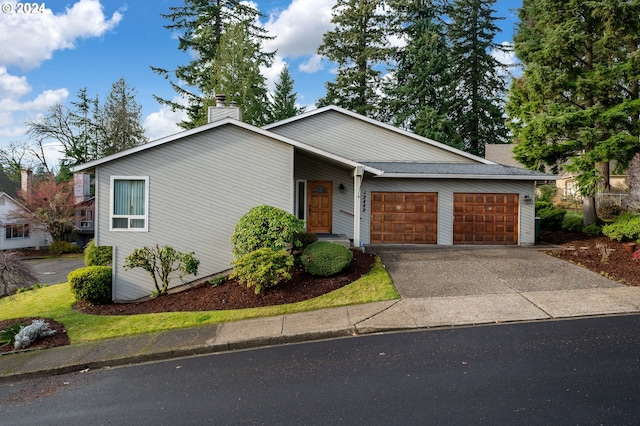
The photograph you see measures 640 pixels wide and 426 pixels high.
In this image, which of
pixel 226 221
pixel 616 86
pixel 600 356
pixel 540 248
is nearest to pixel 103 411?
pixel 600 356

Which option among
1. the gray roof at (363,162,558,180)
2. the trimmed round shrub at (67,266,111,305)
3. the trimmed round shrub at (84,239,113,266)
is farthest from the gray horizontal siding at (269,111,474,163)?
the trimmed round shrub at (67,266,111,305)

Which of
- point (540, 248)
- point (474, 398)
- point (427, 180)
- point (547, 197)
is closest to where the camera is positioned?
point (474, 398)

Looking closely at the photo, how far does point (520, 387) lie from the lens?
169 inches

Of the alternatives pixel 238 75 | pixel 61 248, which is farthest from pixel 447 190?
pixel 61 248

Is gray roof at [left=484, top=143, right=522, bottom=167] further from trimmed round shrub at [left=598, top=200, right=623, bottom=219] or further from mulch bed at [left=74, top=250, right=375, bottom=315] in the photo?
mulch bed at [left=74, top=250, right=375, bottom=315]

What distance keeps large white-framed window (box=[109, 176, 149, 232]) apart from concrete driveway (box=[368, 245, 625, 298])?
7424 millimetres

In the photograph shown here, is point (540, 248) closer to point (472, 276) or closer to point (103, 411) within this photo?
point (472, 276)

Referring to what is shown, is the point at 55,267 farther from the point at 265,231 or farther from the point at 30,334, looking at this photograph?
the point at 265,231

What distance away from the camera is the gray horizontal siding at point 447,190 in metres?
14.2

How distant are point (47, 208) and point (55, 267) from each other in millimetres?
9111

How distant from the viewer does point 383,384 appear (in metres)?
4.55

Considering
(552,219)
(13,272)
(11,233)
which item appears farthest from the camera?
(11,233)

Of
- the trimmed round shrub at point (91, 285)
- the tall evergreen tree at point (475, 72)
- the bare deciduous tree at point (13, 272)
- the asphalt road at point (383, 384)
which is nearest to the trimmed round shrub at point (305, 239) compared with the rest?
the asphalt road at point (383, 384)

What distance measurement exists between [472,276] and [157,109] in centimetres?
2918
